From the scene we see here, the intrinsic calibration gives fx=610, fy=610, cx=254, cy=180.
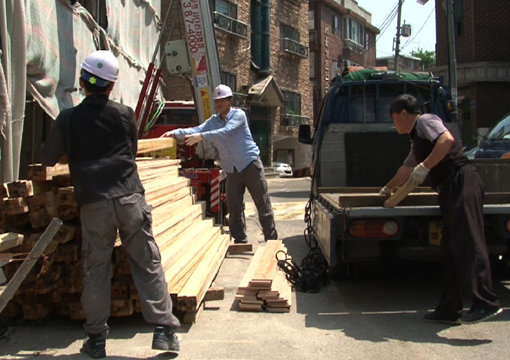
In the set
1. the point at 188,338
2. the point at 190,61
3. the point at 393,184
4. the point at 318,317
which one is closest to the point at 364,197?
the point at 393,184

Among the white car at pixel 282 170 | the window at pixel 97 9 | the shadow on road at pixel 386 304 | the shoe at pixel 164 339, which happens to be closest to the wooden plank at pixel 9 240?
the shoe at pixel 164 339

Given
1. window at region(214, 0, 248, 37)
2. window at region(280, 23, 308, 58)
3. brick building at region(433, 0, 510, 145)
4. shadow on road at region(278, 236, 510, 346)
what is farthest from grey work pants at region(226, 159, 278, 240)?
window at region(280, 23, 308, 58)

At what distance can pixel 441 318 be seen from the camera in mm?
4699

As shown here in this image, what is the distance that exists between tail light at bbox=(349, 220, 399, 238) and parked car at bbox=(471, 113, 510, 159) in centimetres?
674

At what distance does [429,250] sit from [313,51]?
114 ft

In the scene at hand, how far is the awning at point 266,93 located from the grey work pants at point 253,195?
20.7 meters

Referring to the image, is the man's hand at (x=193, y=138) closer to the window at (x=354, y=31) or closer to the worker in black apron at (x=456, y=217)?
the worker in black apron at (x=456, y=217)

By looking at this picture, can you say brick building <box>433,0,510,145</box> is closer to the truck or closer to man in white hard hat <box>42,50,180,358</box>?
the truck

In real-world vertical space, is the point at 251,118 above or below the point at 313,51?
below

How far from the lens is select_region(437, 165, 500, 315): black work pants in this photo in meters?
4.45

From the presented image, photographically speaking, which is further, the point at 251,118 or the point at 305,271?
the point at 251,118

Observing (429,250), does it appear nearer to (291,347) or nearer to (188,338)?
(291,347)

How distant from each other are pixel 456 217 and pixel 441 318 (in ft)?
2.66

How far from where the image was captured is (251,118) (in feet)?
96.9
